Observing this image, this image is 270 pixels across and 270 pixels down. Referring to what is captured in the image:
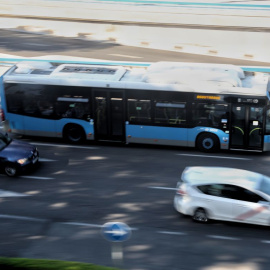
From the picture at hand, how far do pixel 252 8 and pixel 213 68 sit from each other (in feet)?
52.3

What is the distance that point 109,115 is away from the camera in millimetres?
19297

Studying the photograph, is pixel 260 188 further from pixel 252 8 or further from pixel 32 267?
pixel 252 8

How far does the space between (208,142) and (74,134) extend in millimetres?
5286

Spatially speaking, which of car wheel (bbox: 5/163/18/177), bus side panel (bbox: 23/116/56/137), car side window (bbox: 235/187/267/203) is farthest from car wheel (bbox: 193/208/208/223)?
bus side panel (bbox: 23/116/56/137)

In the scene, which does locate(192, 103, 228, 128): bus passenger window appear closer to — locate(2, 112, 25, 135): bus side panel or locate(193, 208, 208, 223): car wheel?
locate(193, 208, 208, 223): car wheel

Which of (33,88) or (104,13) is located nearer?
(33,88)

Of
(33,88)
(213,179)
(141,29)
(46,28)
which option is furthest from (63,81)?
(46,28)

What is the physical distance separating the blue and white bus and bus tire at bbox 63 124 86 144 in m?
0.04

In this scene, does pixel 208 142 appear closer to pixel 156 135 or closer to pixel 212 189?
pixel 156 135

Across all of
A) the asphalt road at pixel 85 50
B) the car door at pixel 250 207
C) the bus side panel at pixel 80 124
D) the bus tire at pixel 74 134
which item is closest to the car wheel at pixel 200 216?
the car door at pixel 250 207

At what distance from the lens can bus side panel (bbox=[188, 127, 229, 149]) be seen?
60.5 feet

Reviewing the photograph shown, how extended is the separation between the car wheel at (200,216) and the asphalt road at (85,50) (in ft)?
60.7

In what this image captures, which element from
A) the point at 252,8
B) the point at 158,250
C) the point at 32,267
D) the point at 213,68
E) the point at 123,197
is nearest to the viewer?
the point at 32,267

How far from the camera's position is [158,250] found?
40.3ft
